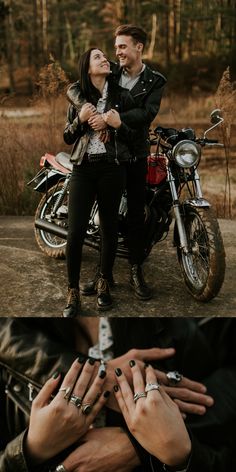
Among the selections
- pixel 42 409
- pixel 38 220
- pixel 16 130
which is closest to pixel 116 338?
pixel 42 409

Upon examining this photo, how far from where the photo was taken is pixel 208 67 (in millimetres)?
4043

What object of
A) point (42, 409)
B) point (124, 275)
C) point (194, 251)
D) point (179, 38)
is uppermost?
point (179, 38)

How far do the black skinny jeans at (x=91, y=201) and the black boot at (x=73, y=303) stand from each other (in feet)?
0.12

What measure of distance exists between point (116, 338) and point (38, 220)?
169 cm

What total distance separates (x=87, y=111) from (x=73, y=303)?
2.78ft

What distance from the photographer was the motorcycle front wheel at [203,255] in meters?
2.50

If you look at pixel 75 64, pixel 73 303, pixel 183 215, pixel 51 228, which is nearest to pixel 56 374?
pixel 73 303

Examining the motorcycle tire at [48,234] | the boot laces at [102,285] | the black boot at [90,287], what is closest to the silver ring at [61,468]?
the boot laces at [102,285]

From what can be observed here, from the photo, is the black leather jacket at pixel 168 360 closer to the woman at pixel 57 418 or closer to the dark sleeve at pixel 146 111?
the woman at pixel 57 418

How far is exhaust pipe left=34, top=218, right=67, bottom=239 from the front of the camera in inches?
118

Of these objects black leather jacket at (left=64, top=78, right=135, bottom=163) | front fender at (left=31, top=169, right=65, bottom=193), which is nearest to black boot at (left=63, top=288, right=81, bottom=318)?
black leather jacket at (left=64, top=78, right=135, bottom=163)

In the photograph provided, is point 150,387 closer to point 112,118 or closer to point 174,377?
point 174,377

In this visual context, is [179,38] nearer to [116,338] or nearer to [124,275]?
[124,275]

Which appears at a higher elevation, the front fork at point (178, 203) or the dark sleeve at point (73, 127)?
the dark sleeve at point (73, 127)
